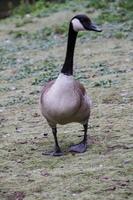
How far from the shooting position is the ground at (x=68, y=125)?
5176mm

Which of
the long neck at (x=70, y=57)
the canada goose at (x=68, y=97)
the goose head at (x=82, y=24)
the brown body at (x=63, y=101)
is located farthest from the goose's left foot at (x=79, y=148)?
the goose head at (x=82, y=24)

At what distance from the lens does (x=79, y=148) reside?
243 inches

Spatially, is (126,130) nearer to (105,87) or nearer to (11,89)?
(105,87)

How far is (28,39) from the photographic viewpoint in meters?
14.6

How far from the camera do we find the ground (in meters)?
5.18

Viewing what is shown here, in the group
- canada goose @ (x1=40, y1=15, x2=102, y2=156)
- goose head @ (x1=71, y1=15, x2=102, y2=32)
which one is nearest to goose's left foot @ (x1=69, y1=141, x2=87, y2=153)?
canada goose @ (x1=40, y1=15, x2=102, y2=156)

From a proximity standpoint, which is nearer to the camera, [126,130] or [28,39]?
[126,130]

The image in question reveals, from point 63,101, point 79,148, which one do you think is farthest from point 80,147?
point 63,101

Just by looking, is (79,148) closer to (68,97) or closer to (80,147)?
(80,147)

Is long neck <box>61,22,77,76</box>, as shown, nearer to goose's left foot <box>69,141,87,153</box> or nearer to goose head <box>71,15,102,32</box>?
goose head <box>71,15,102,32</box>

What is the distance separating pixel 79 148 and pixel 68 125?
113 centimetres

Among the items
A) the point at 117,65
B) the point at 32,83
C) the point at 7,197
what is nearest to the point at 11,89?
the point at 32,83

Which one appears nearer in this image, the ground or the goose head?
the ground

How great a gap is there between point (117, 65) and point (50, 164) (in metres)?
4.93
